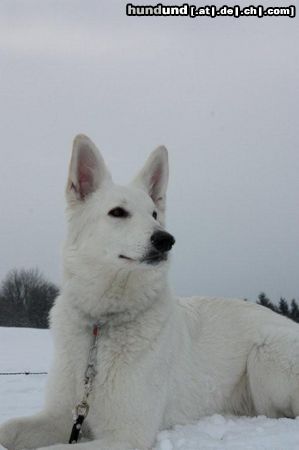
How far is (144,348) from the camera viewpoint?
14.1 ft

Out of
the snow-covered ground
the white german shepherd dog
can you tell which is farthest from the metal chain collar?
the snow-covered ground

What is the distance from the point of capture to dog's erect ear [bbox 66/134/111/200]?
4.85 m

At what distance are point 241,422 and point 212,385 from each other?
0.48 m

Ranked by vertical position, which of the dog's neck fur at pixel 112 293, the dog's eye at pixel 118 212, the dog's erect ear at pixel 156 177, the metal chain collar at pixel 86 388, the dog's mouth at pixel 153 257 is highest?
the dog's erect ear at pixel 156 177

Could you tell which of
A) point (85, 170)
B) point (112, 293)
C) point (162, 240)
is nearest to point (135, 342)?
point (112, 293)

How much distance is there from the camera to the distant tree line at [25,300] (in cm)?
4850

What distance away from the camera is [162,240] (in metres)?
4.09

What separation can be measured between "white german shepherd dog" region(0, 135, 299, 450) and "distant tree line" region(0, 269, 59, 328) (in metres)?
40.3

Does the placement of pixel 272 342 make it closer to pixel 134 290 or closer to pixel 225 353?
pixel 225 353

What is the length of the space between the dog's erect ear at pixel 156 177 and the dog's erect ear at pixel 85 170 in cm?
42

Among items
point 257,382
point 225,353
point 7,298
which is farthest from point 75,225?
point 7,298

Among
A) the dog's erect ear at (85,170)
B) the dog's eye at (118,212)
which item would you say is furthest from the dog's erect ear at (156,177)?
the dog's eye at (118,212)

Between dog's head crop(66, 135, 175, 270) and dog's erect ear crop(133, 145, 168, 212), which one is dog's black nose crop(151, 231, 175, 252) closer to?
dog's head crop(66, 135, 175, 270)

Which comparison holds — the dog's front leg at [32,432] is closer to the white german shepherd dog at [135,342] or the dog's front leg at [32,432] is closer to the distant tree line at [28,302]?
the white german shepherd dog at [135,342]
